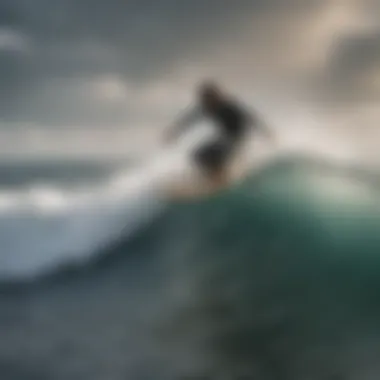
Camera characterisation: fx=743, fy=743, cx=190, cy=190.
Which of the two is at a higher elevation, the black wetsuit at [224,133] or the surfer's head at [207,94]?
the surfer's head at [207,94]

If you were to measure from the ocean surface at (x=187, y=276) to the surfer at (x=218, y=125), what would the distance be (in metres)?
0.06

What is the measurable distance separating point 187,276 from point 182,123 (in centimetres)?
30

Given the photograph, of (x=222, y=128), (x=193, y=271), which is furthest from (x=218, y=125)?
(x=193, y=271)

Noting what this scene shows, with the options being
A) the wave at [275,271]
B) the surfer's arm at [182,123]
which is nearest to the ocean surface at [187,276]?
the wave at [275,271]

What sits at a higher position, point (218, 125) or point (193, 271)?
point (218, 125)

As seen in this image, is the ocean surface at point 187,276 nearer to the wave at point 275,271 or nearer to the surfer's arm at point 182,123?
the wave at point 275,271

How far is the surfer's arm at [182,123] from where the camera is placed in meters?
1.44

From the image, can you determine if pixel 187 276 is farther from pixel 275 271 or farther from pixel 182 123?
pixel 182 123

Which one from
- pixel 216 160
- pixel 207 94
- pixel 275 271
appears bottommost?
pixel 275 271

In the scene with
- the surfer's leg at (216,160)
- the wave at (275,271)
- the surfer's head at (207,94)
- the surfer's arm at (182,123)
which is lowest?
the wave at (275,271)

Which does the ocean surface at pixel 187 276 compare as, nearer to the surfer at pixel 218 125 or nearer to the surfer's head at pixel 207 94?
the surfer at pixel 218 125

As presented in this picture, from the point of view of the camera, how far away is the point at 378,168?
145 centimetres

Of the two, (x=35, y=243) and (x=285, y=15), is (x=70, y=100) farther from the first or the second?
(x=285, y=15)

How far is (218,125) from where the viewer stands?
1.44 meters
